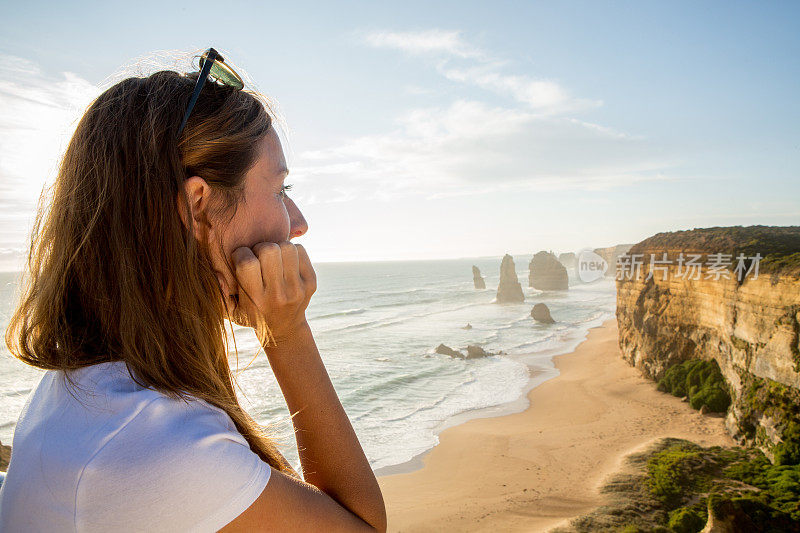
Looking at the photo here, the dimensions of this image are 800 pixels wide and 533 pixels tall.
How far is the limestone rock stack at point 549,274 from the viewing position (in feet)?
240

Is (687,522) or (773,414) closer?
(687,522)

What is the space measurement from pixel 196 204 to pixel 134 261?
21 cm

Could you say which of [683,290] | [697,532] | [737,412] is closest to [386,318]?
[683,290]

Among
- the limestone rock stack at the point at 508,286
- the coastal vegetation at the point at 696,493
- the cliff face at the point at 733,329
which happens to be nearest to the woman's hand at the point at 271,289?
the coastal vegetation at the point at 696,493

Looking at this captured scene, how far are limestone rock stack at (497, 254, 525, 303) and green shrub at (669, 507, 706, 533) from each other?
51.9 metres

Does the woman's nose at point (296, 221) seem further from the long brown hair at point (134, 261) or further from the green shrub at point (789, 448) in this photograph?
the green shrub at point (789, 448)

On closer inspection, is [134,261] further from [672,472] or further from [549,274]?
[549,274]

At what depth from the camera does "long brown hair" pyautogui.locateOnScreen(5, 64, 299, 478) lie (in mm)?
1005

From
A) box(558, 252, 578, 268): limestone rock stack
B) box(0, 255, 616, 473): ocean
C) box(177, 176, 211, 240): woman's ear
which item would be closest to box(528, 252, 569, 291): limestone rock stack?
box(0, 255, 616, 473): ocean

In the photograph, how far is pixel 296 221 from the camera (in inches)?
58.1

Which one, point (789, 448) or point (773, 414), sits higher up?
point (773, 414)

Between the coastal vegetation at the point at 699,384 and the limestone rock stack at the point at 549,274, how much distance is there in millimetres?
56444

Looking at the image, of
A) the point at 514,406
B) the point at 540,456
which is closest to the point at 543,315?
the point at 514,406

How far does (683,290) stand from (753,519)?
464 inches
